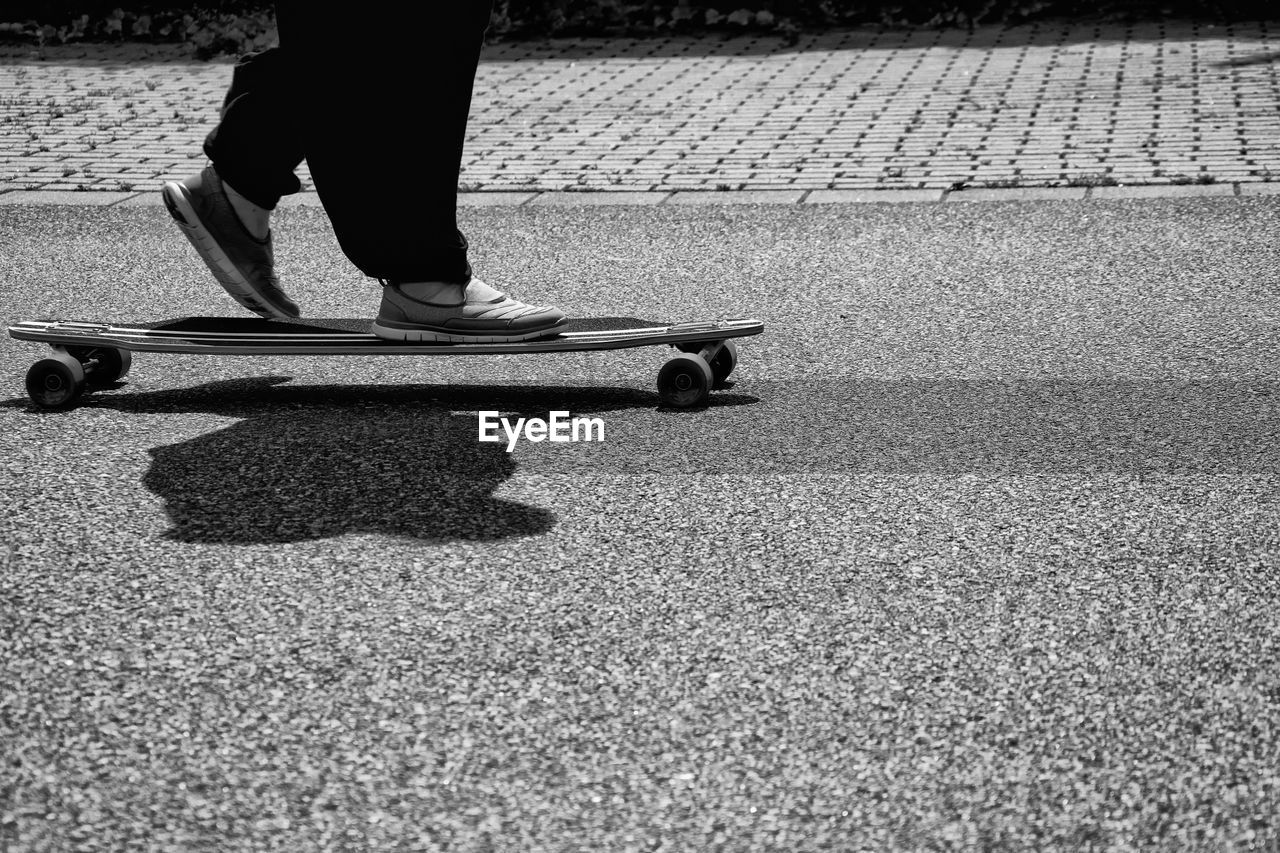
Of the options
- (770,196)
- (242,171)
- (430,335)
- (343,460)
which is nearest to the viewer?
(343,460)

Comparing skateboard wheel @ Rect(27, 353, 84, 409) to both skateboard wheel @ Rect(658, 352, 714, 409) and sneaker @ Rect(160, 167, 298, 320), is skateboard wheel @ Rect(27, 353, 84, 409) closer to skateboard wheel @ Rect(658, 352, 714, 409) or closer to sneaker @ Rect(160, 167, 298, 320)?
Result: sneaker @ Rect(160, 167, 298, 320)

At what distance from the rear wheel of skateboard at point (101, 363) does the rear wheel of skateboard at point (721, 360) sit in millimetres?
1462

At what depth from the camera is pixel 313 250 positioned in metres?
6.26

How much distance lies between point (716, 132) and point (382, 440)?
5106 millimetres

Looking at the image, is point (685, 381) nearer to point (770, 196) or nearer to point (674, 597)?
point (674, 597)

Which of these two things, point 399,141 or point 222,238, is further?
point 222,238

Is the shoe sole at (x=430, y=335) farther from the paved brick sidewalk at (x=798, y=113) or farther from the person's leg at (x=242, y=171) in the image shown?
the paved brick sidewalk at (x=798, y=113)

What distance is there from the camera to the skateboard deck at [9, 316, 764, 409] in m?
4.05

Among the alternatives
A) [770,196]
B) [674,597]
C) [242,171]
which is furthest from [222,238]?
[770,196]

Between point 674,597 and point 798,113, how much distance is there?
6574 millimetres

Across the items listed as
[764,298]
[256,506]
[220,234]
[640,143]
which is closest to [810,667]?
[256,506]

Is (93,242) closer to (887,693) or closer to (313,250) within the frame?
(313,250)

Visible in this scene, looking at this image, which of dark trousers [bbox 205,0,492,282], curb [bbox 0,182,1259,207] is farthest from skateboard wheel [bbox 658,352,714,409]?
curb [bbox 0,182,1259,207]

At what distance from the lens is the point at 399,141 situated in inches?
149
